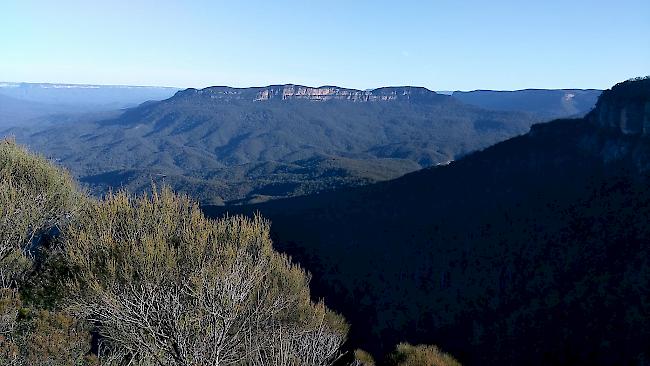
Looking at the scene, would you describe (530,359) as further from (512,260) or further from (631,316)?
(512,260)

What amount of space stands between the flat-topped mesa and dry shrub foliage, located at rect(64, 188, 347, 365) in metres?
51.7

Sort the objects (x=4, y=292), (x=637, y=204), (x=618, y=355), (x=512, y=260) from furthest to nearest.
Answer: (x=512, y=260), (x=637, y=204), (x=618, y=355), (x=4, y=292)

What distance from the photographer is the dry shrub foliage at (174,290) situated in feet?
46.5

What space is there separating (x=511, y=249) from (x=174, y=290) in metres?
41.9

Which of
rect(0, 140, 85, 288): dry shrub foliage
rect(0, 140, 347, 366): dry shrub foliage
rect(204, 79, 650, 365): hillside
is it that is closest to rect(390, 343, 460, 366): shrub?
rect(0, 140, 347, 366): dry shrub foliage

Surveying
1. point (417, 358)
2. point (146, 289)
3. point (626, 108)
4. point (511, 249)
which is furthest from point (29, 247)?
point (626, 108)

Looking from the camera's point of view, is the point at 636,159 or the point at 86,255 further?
the point at 636,159

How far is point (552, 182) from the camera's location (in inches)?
2392

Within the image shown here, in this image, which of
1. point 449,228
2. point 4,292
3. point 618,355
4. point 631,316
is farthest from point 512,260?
point 4,292

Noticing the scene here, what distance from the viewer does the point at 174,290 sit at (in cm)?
1586

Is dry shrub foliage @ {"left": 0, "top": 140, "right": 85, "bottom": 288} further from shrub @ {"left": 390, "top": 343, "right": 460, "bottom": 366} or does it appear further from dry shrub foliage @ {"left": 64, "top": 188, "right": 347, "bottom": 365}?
shrub @ {"left": 390, "top": 343, "right": 460, "bottom": 366}

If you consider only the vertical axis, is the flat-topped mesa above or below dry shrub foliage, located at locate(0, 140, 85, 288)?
above

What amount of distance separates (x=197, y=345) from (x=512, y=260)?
40.8 metres

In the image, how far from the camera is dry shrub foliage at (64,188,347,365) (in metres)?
14.2
